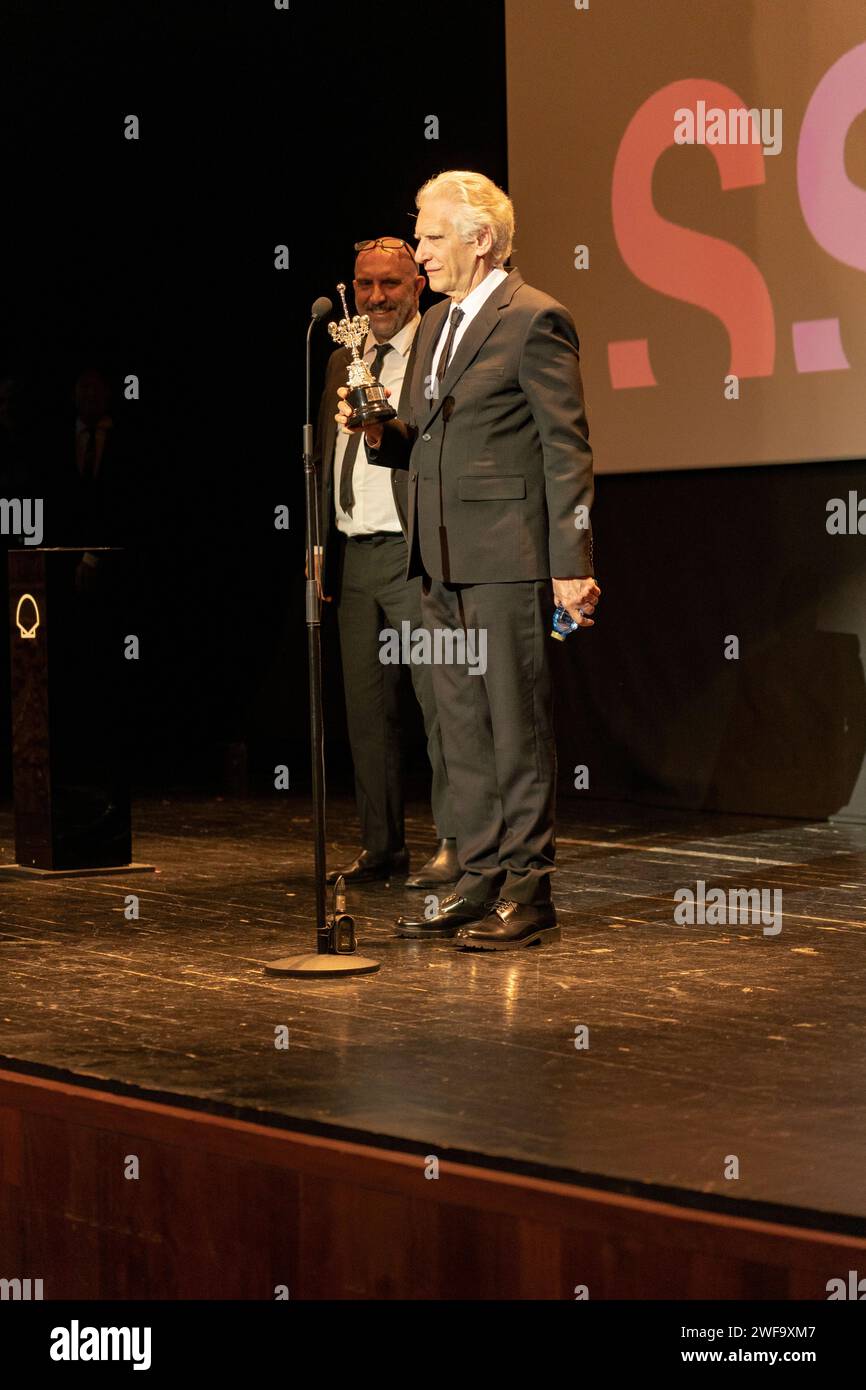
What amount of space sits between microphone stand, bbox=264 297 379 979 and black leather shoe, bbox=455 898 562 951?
0.24 metres

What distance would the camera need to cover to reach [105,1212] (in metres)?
2.65

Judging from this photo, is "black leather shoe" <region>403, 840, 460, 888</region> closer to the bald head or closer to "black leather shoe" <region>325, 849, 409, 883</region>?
"black leather shoe" <region>325, 849, 409, 883</region>

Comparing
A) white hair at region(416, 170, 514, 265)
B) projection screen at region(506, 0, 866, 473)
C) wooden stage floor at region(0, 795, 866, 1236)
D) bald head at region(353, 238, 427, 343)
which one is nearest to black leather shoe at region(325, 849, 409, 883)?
wooden stage floor at region(0, 795, 866, 1236)

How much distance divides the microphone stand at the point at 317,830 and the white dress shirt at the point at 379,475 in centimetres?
101

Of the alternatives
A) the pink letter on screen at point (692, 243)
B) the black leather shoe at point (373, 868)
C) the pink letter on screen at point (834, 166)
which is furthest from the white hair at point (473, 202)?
the pink letter on screen at point (692, 243)

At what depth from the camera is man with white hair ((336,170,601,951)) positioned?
12.4ft

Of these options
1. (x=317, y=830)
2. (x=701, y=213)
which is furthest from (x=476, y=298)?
(x=701, y=213)

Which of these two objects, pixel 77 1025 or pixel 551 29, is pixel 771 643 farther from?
pixel 77 1025

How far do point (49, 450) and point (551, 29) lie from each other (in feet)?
7.94

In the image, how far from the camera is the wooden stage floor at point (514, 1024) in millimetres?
2430

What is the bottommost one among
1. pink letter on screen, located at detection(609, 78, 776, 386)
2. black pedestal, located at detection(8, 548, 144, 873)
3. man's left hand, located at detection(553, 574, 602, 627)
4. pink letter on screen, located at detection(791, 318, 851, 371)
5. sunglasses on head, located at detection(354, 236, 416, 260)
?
black pedestal, located at detection(8, 548, 144, 873)
